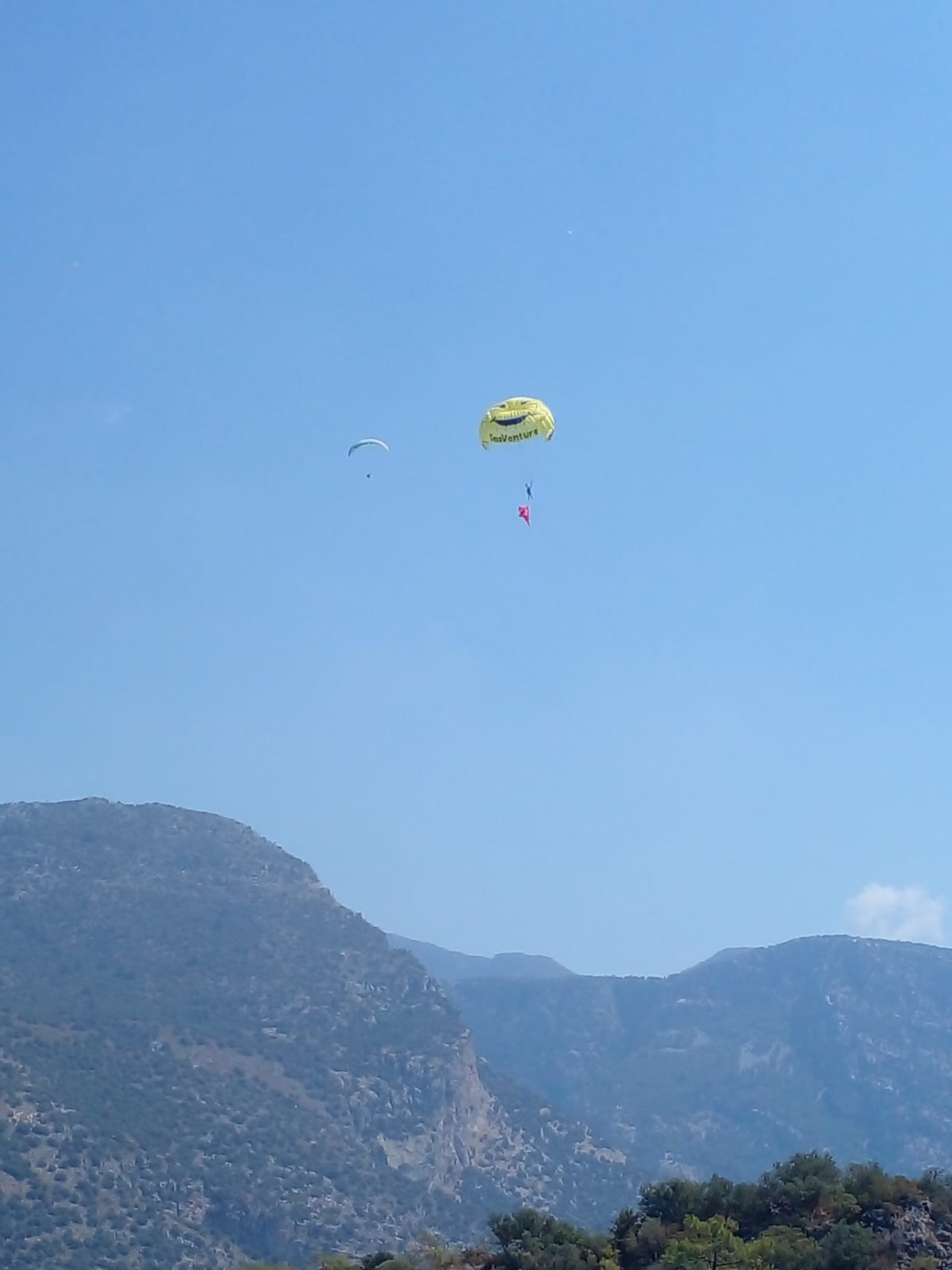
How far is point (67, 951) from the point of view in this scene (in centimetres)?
13075

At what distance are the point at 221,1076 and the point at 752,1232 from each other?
309ft

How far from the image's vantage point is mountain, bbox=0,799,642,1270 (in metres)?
91.0

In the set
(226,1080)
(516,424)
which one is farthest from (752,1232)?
(226,1080)

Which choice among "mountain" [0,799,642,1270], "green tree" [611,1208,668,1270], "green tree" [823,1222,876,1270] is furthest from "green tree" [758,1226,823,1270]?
"mountain" [0,799,642,1270]

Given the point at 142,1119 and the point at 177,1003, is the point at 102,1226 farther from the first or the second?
the point at 177,1003

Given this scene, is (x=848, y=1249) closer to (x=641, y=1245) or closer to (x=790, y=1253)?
(x=790, y=1253)

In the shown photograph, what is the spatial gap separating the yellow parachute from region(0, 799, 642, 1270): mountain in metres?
55.4

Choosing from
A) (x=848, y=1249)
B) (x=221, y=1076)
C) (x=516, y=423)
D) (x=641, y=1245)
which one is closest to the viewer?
(x=848, y=1249)

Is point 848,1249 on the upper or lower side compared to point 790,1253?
upper

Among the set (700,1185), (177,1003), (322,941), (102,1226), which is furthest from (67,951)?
(700,1185)

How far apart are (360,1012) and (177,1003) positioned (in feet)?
61.4

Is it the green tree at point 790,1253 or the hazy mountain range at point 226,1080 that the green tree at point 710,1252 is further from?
the hazy mountain range at point 226,1080

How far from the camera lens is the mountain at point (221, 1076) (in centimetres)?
9100

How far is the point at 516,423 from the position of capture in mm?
49656
